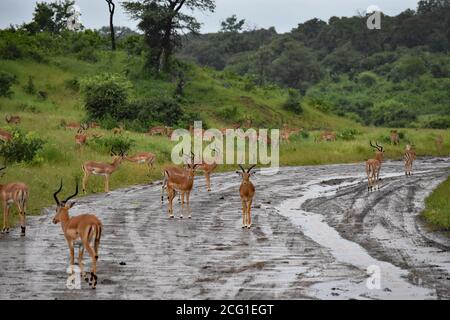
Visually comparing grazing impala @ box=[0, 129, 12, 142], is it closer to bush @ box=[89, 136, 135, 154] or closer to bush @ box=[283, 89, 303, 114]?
bush @ box=[89, 136, 135, 154]

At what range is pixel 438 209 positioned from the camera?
68.5 feet

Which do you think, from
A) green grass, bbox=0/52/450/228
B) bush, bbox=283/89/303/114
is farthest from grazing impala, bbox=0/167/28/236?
bush, bbox=283/89/303/114

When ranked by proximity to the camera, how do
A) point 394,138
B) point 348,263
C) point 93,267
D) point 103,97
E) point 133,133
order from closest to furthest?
point 93,267, point 348,263, point 133,133, point 103,97, point 394,138

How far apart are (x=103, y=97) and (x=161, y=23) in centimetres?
1496

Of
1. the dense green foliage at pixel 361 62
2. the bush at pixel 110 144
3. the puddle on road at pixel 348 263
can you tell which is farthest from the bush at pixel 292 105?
the puddle on road at pixel 348 263

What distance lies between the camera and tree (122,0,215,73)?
60.2m

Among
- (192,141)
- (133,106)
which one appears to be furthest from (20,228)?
(133,106)

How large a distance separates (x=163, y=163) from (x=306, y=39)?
94582mm

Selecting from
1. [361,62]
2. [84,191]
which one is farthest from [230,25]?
[84,191]

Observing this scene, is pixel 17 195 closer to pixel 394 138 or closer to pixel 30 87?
pixel 394 138

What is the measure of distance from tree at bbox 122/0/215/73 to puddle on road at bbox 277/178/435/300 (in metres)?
40.0

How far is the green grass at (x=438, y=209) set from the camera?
1891 cm

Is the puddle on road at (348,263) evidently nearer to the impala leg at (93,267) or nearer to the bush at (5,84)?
the impala leg at (93,267)
